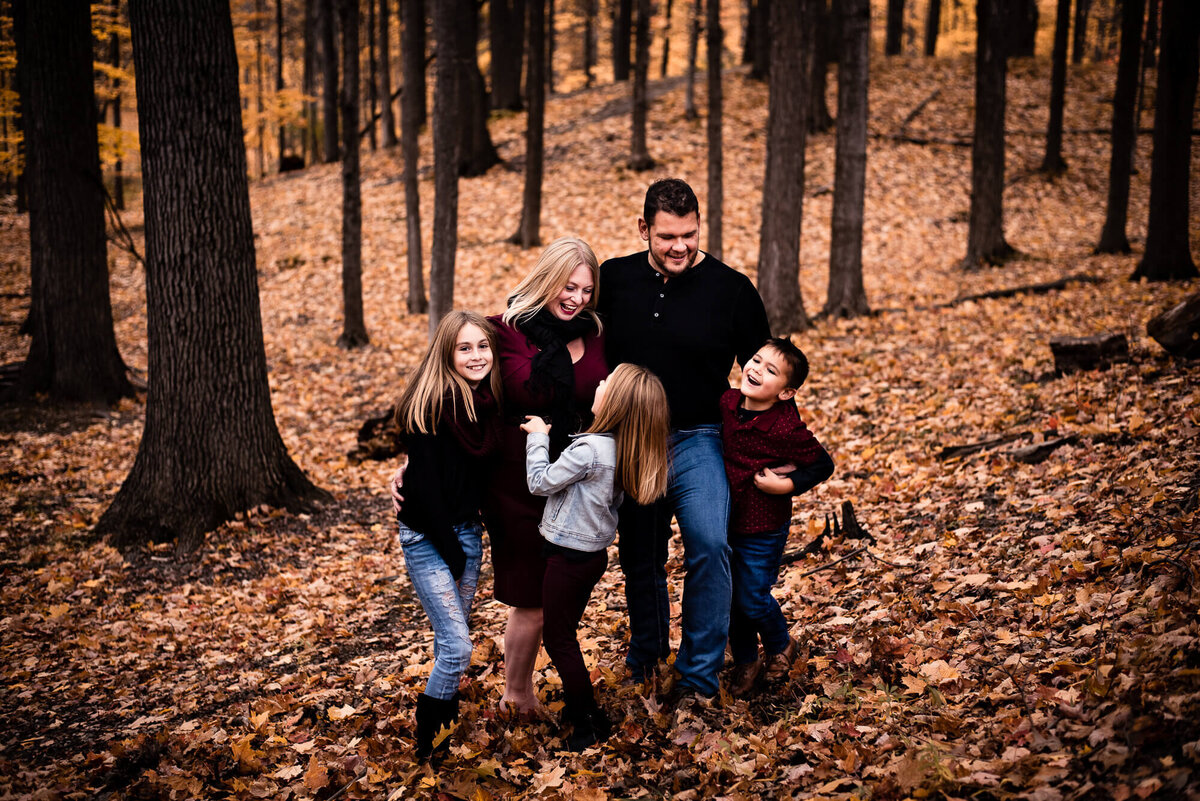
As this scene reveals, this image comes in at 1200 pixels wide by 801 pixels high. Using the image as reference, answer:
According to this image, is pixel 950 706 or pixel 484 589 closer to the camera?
pixel 950 706

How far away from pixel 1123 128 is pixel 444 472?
15134 millimetres

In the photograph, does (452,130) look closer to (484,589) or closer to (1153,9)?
(484,589)

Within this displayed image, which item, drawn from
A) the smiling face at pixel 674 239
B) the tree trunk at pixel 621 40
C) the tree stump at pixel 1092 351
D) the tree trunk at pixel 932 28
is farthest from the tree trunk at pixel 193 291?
the tree trunk at pixel 932 28

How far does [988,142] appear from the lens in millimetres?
14016

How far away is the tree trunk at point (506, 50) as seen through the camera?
24.0 m

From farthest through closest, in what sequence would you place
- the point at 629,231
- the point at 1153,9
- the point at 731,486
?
the point at 1153,9, the point at 629,231, the point at 731,486

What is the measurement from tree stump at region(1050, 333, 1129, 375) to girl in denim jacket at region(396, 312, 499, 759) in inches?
246

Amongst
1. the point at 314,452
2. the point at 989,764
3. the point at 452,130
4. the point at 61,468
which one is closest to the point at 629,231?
the point at 452,130

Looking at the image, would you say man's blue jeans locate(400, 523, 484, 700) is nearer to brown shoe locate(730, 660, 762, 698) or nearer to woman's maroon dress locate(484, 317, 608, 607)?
woman's maroon dress locate(484, 317, 608, 607)

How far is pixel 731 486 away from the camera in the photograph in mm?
3691

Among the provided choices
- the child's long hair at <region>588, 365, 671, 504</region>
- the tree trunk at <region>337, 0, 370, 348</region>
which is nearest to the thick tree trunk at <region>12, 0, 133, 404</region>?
the tree trunk at <region>337, 0, 370, 348</region>

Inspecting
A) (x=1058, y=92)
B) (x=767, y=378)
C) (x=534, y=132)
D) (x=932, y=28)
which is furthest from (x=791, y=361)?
(x=932, y=28)

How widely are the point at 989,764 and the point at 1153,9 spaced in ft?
85.0

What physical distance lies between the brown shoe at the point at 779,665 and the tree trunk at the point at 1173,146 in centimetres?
1061
